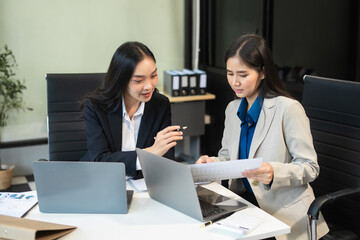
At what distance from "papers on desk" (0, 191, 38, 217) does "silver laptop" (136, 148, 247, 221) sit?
1.38 feet

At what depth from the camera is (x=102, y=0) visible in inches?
159

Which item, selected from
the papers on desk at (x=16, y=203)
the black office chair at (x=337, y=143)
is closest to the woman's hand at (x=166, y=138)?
the papers on desk at (x=16, y=203)

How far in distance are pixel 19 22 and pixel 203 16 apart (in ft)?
5.24

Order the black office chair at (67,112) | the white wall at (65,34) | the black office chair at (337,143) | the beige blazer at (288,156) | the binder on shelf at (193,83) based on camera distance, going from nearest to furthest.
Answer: the beige blazer at (288,156), the black office chair at (337,143), the black office chair at (67,112), the white wall at (65,34), the binder on shelf at (193,83)

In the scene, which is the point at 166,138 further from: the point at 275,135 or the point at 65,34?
the point at 65,34

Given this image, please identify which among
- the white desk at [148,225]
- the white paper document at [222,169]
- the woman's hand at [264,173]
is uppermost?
the white paper document at [222,169]

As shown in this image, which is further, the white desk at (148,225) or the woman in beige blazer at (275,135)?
the woman in beige blazer at (275,135)

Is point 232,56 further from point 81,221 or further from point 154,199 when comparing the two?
point 81,221

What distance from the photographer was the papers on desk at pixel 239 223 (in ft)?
4.75

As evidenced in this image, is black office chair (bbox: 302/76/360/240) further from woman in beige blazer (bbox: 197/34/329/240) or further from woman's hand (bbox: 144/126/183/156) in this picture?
woman's hand (bbox: 144/126/183/156)

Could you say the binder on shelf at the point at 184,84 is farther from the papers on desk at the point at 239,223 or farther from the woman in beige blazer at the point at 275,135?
the papers on desk at the point at 239,223

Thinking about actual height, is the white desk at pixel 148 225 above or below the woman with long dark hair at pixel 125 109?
below

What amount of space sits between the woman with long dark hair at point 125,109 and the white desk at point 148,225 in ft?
1.41

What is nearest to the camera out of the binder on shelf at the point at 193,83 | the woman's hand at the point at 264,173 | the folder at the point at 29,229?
the folder at the point at 29,229
